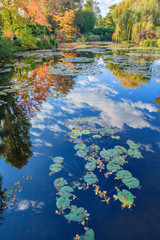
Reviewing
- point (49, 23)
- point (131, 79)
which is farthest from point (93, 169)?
point (49, 23)

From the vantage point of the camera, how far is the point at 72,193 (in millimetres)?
1748

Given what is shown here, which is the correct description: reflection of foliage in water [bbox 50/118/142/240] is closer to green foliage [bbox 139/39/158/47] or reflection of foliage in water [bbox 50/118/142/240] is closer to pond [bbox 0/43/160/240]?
pond [bbox 0/43/160/240]

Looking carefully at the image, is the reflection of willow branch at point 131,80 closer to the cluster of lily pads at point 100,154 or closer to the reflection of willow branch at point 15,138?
the cluster of lily pads at point 100,154

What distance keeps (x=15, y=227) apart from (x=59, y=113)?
8.66 feet

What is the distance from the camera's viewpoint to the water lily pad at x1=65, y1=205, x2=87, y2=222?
1.49 metres

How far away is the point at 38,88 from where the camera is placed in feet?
17.4

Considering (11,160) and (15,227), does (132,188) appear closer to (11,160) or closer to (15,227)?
(15,227)

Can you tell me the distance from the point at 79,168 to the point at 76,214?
25.5 inches

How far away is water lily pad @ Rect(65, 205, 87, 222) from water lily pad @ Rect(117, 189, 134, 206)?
0.45 m

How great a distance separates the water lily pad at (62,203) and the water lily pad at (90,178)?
359mm

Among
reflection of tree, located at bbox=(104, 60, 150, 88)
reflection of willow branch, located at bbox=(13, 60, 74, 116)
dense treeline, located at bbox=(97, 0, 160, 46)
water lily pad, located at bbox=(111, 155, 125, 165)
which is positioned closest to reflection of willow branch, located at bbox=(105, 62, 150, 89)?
reflection of tree, located at bbox=(104, 60, 150, 88)

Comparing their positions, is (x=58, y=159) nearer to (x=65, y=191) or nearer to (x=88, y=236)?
(x=65, y=191)

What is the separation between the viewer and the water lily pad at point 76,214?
1.49 metres

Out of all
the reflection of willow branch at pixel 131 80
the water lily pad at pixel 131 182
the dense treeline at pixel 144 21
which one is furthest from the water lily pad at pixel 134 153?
the dense treeline at pixel 144 21
